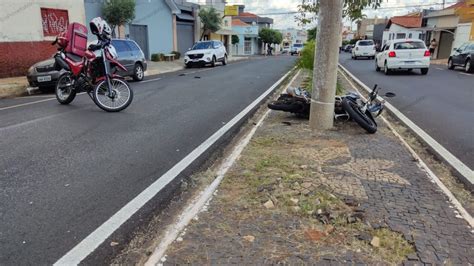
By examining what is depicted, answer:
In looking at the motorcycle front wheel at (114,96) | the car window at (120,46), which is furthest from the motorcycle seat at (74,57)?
the car window at (120,46)

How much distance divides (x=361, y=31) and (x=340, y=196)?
9271 centimetres

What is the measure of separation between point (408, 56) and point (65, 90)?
1477cm

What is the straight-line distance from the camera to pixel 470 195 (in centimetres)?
416

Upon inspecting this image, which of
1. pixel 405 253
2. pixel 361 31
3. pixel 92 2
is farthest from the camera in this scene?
pixel 361 31

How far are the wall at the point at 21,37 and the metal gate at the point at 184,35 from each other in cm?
1814

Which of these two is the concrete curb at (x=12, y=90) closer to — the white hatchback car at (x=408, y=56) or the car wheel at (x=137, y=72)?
the car wheel at (x=137, y=72)

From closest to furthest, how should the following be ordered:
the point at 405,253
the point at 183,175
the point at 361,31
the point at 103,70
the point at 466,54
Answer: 1. the point at 405,253
2. the point at 183,175
3. the point at 103,70
4. the point at 466,54
5. the point at 361,31

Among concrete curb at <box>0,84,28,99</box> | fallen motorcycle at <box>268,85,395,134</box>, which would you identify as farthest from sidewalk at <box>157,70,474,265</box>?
concrete curb at <box>0,84,28,99</box>

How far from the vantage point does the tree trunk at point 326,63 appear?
625 cm

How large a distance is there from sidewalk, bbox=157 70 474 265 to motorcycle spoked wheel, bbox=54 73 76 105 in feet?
18.7

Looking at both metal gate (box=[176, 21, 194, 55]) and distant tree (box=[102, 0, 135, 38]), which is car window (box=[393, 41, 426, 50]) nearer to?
distant tree (box=[102, 0, 135, 38])

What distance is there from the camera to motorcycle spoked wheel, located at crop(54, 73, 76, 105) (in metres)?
9.23

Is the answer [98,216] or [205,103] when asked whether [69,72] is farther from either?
[98,216]

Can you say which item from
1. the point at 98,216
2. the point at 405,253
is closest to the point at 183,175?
the point at 98,216
